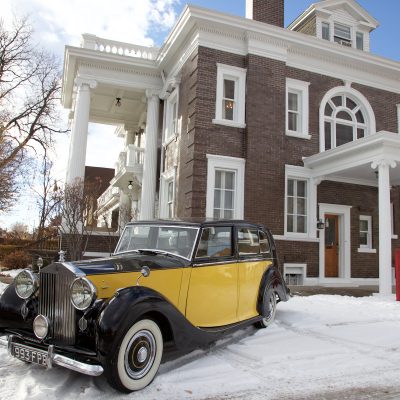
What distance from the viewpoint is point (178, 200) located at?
538 inches

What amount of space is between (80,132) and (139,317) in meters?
13.0

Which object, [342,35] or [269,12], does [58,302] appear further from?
[342,35]

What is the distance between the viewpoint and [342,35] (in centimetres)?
1672

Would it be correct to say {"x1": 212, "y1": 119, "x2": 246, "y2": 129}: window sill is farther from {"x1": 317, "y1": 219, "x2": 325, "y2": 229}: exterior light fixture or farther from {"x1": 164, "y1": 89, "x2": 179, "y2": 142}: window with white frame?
{"x1": 317, "y1": 219, "x2": 325, "y2": 229}: exterior light fixture

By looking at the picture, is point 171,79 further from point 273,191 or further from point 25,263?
point 25,263

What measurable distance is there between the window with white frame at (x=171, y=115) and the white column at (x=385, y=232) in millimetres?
7299

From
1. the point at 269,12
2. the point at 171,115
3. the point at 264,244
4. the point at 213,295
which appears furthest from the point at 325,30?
the point at 213,295

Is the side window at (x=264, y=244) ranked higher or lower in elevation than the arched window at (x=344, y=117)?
lower

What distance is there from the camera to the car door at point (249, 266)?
18.5 feet

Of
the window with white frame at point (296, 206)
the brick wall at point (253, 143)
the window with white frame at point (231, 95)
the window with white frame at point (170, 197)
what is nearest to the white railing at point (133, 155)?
the window with white frame at point (170, 197)

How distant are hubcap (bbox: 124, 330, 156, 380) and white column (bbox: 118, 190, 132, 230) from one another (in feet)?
37.0

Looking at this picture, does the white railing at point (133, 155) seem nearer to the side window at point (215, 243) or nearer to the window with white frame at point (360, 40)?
the window with white frame at point (360, 40)

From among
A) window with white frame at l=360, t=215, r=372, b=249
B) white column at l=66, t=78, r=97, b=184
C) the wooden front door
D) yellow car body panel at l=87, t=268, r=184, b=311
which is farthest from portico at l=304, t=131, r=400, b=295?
white column at l=66, t=78, r=97, b=184

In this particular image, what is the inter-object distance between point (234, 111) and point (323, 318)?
8.09 metres
